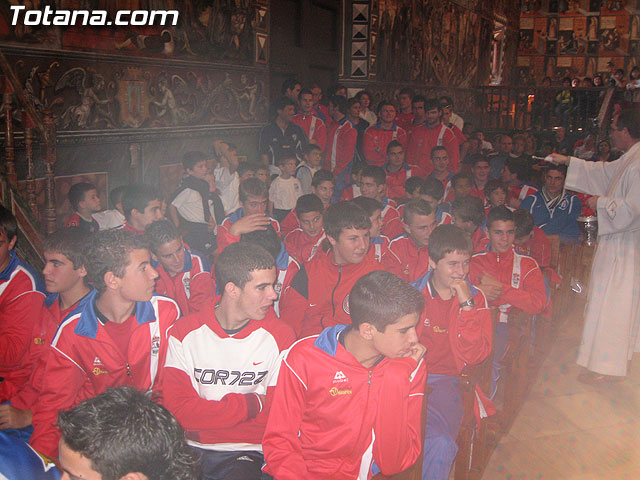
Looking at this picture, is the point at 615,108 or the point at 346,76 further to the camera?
the point at 615,108

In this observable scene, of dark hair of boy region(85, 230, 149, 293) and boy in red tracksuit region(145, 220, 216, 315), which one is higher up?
dark hair of boy region(85, 230, 149, 293)

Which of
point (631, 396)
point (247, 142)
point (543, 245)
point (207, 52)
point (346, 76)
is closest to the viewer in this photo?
point (631, 396)

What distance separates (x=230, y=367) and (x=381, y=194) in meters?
3.75

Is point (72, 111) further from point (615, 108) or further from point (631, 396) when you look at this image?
point (615, 108)

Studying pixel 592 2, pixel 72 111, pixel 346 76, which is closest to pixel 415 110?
pixel 346 76

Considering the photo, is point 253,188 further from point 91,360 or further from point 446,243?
point 91,360

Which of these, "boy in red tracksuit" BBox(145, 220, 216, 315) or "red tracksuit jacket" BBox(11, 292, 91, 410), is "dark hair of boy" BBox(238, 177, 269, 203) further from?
"red tracksuit jacket" BBox(11, 292, 91, 410)

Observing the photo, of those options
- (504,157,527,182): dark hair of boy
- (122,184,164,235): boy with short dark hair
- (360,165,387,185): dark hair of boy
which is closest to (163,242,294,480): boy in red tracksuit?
(122,184,164,235): boy with short dark hair

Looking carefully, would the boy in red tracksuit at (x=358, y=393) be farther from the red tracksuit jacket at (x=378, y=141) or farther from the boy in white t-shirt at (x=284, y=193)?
the red tracksuit jacket at (x=378, y=141)

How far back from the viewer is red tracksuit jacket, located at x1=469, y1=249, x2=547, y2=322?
3.95 metres

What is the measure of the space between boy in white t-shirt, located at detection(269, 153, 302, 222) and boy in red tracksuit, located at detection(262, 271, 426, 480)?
13.6 ft

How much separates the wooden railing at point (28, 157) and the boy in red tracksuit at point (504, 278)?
11.0 ft

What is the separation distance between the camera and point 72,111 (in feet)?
18.0

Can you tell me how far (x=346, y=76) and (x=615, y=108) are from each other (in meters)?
8.02
